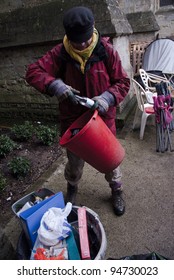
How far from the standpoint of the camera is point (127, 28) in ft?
14.1

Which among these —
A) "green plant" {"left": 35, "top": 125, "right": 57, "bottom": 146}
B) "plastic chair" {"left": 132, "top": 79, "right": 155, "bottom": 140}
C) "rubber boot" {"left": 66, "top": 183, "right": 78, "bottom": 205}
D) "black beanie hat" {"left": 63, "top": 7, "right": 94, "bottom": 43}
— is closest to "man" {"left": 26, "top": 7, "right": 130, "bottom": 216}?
"black beanie hat" {"left": 63, "top": 7, "right": 94, "bottom": 43}

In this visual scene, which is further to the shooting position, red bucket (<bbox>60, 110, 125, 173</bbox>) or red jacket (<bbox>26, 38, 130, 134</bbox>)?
red jacket (<bbox>26, 38, 130, 134</bbox>)

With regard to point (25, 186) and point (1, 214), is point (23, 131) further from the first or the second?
point (1, 214)

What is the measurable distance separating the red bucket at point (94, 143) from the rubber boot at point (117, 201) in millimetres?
596

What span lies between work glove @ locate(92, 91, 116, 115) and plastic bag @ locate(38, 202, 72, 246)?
0.81 m

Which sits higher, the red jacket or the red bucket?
the red jacket

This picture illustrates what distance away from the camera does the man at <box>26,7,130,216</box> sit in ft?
6.39

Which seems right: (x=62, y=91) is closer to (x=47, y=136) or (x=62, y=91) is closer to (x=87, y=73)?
(x=87, y=73)

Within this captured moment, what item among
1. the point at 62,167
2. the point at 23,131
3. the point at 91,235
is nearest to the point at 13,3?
the point at 23,131

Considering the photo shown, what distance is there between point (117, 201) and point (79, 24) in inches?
64.0

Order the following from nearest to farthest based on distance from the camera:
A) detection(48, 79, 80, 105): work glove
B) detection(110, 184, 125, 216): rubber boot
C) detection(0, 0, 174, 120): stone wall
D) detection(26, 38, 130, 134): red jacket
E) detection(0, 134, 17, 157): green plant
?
detection(48, 79, 80, 105): work glove < detection(26, 38, 130, 134): red jacket < detection(110, 184, 125, 216): rubber boot < detection(0, 134, 17, 157): green plant < detection(0, 0, 174, 120): stone wall

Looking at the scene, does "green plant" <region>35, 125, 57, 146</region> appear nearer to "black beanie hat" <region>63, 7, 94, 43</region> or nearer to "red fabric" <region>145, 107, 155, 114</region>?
"red fabric" <region>145, 107, 155, 114</region>

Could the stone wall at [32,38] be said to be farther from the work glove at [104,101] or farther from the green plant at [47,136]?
the work glove at [104,101]

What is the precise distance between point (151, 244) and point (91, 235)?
1.85 feet
